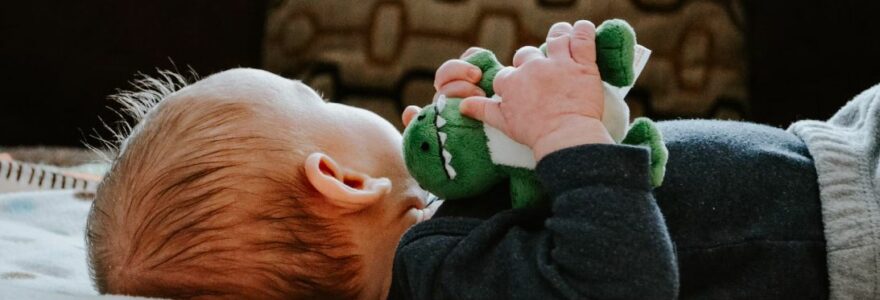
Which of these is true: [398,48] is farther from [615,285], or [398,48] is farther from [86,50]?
[615,285]

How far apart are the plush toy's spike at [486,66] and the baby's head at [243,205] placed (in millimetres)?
132

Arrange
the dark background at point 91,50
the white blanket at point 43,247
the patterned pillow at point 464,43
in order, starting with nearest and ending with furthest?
the white blanket at point 43,247 → the patterned pillow at point 464,43 → the dark background at point 91,50

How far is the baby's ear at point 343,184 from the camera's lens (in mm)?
777

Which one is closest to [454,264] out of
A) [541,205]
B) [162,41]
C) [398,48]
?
[541,205]

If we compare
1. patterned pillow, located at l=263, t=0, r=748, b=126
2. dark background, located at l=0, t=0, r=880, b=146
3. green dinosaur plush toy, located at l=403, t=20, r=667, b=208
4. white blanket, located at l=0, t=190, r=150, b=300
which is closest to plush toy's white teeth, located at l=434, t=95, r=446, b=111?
green dinosaur plush toy, located at l=403, t=20, r=667, b=208

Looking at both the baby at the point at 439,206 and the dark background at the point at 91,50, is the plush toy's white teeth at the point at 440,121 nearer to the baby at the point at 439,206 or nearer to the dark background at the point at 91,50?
the baby at the point at 439,206

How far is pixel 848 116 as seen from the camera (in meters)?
0.92

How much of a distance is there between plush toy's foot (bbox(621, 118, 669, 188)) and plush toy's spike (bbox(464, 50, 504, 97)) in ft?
0.40

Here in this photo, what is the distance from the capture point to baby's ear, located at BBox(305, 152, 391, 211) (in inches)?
30.6

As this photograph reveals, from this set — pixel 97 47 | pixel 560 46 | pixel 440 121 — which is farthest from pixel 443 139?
pixel 97 47

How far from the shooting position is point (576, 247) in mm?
657

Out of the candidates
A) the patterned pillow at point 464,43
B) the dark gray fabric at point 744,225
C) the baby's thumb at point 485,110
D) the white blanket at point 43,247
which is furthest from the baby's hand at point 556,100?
the patterned pillow at point 464,43

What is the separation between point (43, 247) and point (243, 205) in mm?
458

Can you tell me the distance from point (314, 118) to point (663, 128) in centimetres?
34
